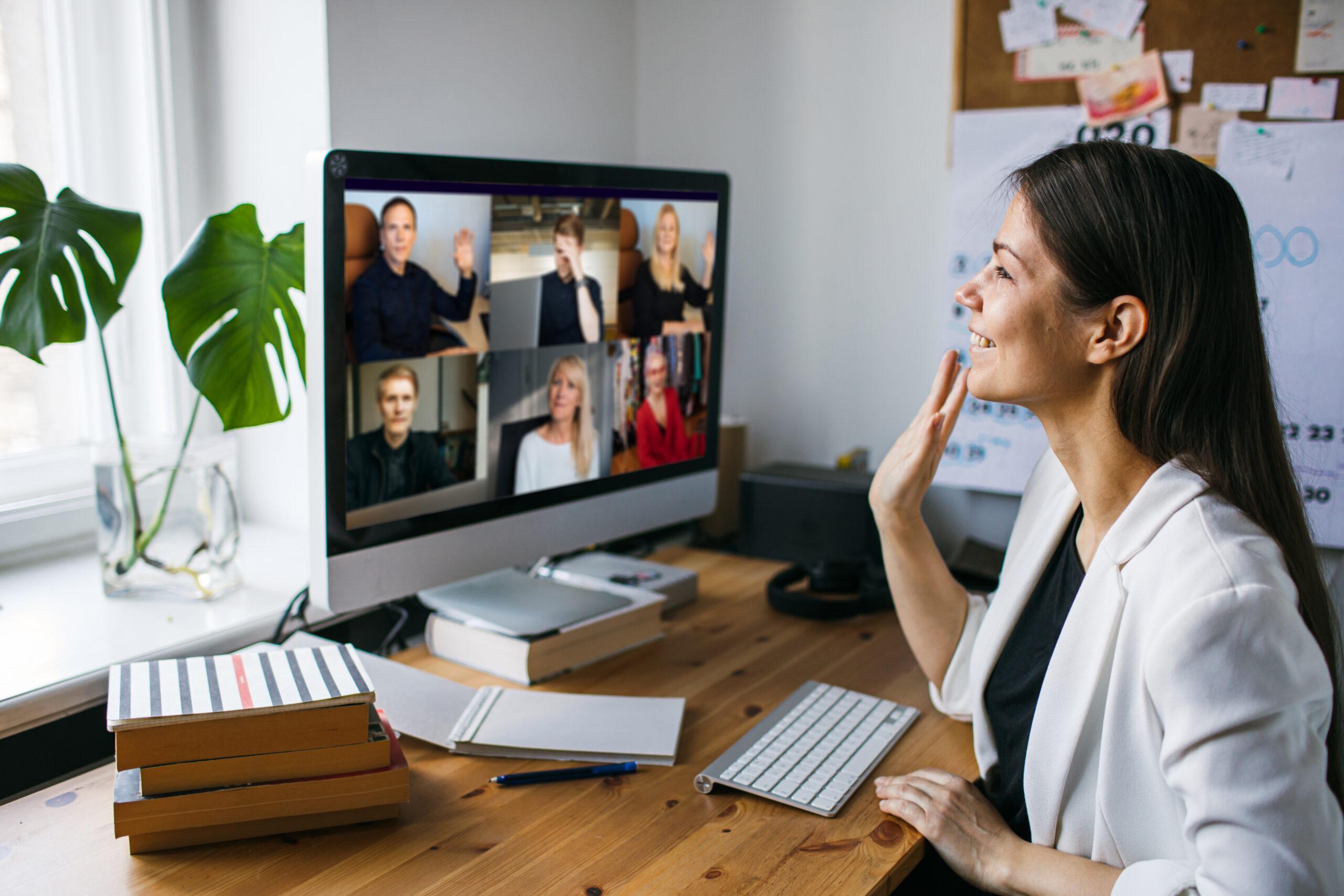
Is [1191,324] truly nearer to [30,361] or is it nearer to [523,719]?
[523,719]

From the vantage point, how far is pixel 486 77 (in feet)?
5.56

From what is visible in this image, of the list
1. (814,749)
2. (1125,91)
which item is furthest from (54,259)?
(1125,91)

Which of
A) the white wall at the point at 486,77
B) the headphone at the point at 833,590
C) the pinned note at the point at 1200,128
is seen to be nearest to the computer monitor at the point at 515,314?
the white wall at the point at 486,77

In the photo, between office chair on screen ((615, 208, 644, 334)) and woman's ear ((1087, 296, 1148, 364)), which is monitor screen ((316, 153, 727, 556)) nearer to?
office chair on screen ((615, 208, 644, 334))

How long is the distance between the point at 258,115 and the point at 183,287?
1.48 ft

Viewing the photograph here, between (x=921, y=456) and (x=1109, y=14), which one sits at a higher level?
(x=1109, y=14)

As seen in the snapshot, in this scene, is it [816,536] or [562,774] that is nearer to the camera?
[562,774]

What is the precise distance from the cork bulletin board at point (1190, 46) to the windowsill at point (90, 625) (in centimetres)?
131

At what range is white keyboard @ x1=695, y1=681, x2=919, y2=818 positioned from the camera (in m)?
1.02

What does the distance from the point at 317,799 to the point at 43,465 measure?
2.75ft

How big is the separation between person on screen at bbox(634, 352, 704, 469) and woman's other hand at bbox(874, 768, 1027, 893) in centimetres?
59

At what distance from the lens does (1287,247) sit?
60.7 inches

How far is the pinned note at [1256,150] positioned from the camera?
1.52 metres

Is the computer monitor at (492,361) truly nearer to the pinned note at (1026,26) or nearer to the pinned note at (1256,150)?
the pinned note at (1026,26)
